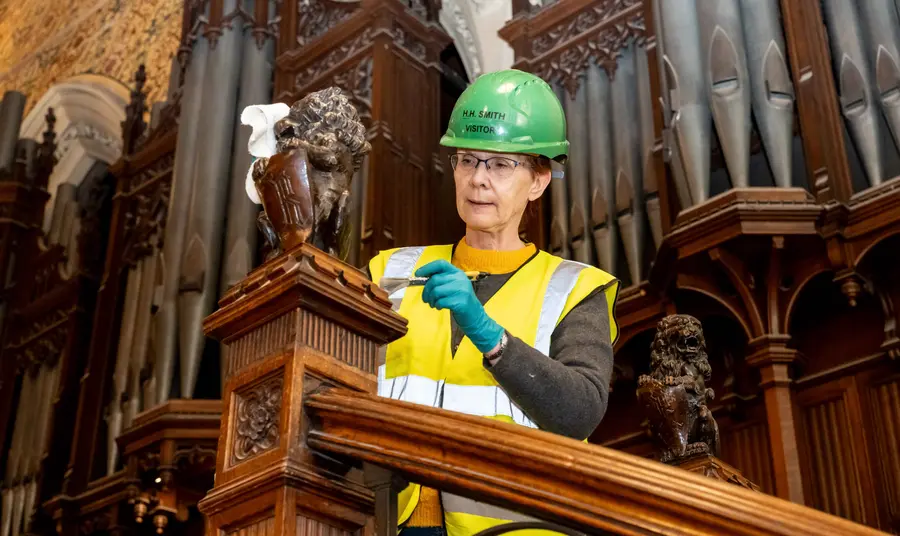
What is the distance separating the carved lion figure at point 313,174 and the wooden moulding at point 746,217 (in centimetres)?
193

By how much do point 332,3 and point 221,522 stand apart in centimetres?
447

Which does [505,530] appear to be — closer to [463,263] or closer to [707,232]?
[463,263]

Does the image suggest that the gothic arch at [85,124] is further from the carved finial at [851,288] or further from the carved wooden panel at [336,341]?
the carved wooden panel at [336,341]

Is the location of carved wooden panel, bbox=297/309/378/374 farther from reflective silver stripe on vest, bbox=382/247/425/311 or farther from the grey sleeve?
reflective silver stripe on vest, bbox=382/247/425/311

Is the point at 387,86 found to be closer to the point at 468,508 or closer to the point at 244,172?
the point at 244,172

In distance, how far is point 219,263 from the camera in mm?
4930

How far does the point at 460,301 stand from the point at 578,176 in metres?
2.73

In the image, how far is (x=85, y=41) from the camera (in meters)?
7.39

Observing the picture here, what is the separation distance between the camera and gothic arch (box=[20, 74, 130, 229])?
22.7 ft

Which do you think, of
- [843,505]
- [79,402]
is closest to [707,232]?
[843,505]

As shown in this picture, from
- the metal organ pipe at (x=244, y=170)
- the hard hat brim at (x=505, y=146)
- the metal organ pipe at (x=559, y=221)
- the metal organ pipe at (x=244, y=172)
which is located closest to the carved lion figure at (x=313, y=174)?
the hard hat brim at (x=505, y=146)

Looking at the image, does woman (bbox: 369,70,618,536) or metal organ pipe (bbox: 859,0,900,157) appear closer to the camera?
woman (bbox: 369,70,618,536)

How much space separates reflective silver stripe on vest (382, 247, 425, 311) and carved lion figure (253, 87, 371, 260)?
0.86 feet

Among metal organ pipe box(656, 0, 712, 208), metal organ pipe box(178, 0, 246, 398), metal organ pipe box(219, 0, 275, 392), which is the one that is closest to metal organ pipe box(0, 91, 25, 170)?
metal organ pipe box(178, 0, 246, 398)
